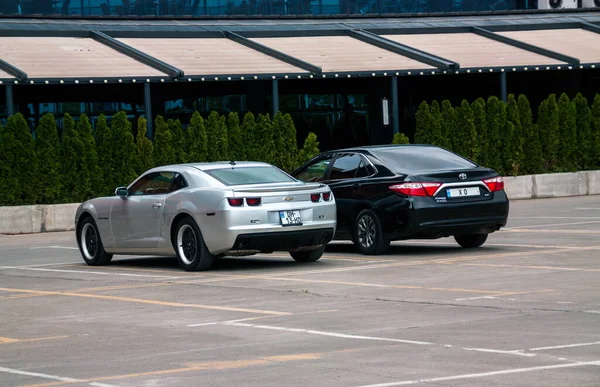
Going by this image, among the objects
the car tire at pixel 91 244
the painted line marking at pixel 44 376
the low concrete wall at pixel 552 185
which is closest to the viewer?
the painted line marking at pixel 44 376

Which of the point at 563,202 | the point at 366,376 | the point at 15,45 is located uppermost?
the point at 15,45

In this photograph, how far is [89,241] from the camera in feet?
59.3

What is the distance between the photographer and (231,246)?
15281mm

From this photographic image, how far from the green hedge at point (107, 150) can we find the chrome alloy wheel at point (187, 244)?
38.9 ft

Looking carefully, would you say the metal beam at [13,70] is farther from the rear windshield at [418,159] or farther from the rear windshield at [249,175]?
the rear windshield at [249,175]

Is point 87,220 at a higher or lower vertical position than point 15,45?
lower

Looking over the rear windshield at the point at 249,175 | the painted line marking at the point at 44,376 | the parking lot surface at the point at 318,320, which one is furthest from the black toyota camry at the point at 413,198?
the painted line marking at the point at 44,376

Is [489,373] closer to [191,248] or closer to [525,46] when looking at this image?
[191,248]

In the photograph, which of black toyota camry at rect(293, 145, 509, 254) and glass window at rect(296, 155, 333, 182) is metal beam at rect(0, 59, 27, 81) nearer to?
glass window at rect(296, 155, 333, 182)

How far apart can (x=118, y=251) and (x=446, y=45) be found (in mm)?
22610

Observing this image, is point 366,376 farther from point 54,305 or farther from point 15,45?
point 15,45

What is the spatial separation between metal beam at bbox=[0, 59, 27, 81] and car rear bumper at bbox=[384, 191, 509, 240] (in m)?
14.5

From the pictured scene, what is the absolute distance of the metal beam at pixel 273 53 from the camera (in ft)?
110

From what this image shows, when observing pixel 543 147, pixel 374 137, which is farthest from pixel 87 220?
pixel 374 137
